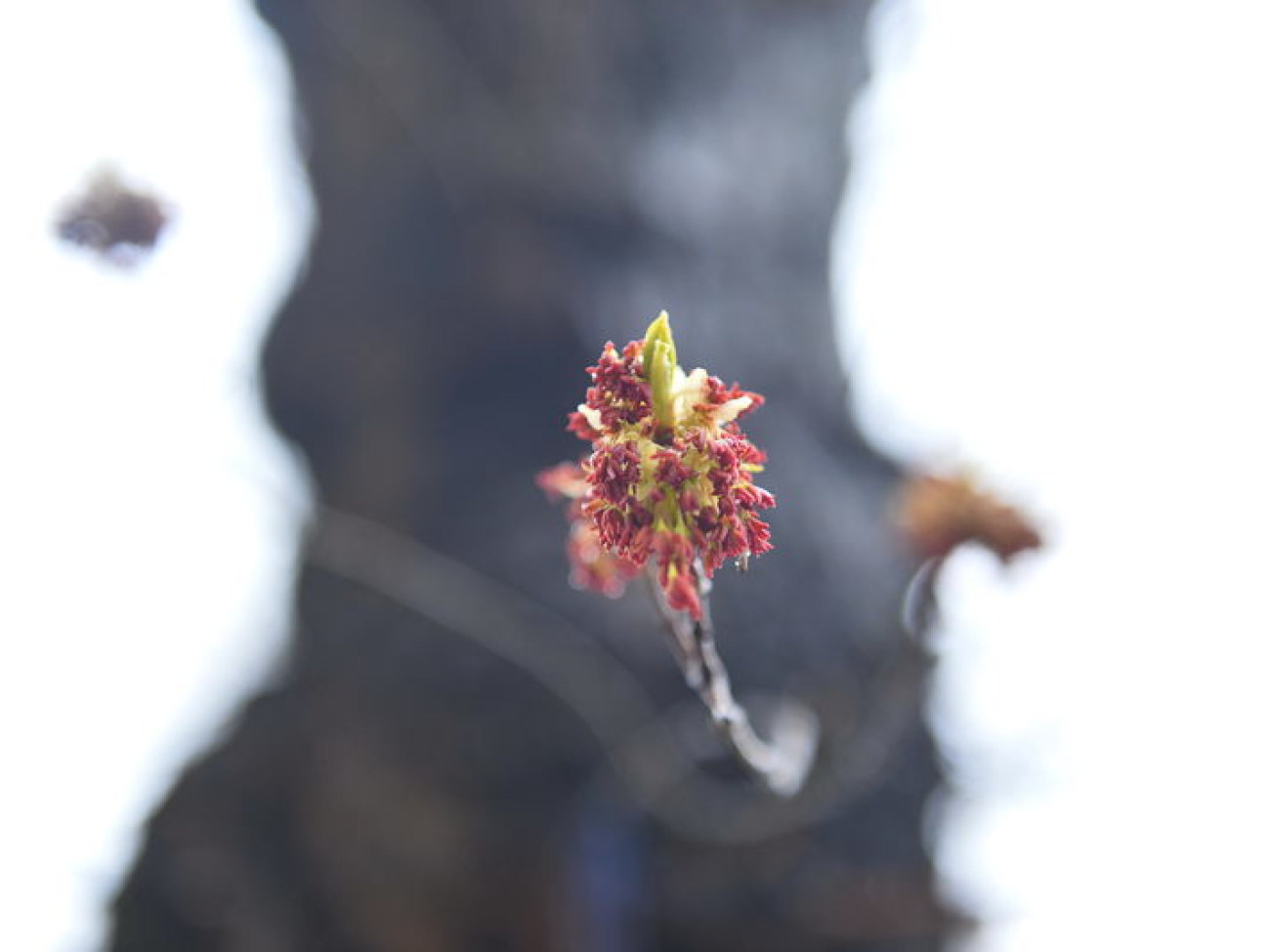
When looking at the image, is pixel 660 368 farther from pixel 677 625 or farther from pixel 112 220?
pixel 112 220

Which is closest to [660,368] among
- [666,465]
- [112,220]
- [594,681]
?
[666,465]

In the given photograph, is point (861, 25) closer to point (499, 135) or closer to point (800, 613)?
point (499, 135)

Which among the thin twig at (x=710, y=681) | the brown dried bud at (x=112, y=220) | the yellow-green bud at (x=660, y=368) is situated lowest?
the thin twig at (x=710, y=681)

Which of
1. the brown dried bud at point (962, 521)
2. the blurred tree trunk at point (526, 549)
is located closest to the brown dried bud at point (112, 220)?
the blurred tree trunk at point (526, 549)

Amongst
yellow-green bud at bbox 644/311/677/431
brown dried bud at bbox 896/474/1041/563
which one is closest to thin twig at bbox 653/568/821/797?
yellow-green bud at bbox 644/311/677/431

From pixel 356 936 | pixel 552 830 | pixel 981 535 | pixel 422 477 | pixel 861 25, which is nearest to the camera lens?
pixel 981 535

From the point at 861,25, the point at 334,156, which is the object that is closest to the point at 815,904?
the point at 334,156

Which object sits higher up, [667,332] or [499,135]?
[499,135]

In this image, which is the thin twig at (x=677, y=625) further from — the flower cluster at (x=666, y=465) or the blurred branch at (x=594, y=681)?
the blurred branch at (x=594, y=681)
